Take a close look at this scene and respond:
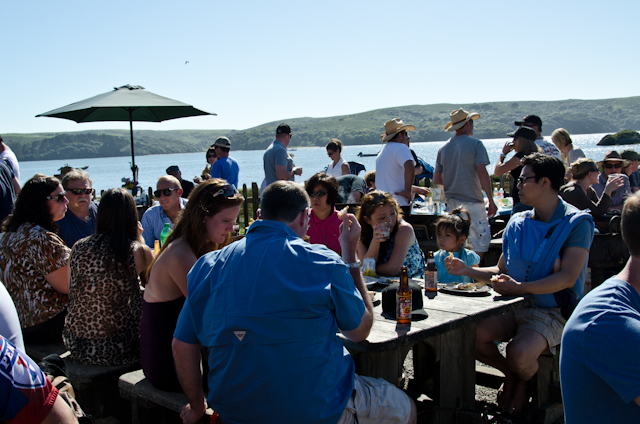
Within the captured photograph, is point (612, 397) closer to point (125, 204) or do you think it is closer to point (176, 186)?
point (125, 204)

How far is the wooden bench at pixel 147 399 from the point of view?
2.52 metres

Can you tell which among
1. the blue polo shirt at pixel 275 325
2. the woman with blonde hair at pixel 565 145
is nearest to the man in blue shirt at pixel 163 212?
the blue polo shirt at pixel 275 325

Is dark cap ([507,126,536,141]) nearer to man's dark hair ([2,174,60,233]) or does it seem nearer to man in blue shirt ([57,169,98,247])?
man in blue shirt ([57,169,98,247])

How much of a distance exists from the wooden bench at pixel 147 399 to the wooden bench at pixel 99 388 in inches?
5.4

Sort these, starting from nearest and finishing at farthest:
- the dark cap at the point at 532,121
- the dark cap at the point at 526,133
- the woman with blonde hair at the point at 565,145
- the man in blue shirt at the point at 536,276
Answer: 1. the man in blue shirt at the point at 536,276
2. the dark cap at the point at 526,133
3. the dark cap at the point at 532,121
4. the woman with blonde hair at the point at 565,145

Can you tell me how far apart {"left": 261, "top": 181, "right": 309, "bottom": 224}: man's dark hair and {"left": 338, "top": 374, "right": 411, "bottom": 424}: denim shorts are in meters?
0.78

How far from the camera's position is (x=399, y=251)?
149 inches

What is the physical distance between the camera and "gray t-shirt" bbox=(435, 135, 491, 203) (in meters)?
5.61

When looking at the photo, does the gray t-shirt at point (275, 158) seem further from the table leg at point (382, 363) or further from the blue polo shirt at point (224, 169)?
the table leg at point (382, 363)

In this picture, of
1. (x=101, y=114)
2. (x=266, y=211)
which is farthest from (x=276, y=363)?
(x=101, y=114)

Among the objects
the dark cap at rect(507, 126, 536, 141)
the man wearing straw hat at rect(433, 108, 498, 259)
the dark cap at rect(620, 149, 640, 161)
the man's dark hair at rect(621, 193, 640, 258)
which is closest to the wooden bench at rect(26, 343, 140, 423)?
the man's dark hair at rect(621, 193, 640, 258)

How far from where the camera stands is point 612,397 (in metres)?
1.60

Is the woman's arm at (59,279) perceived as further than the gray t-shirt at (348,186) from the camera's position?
No

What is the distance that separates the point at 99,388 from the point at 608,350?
8.84 feet
